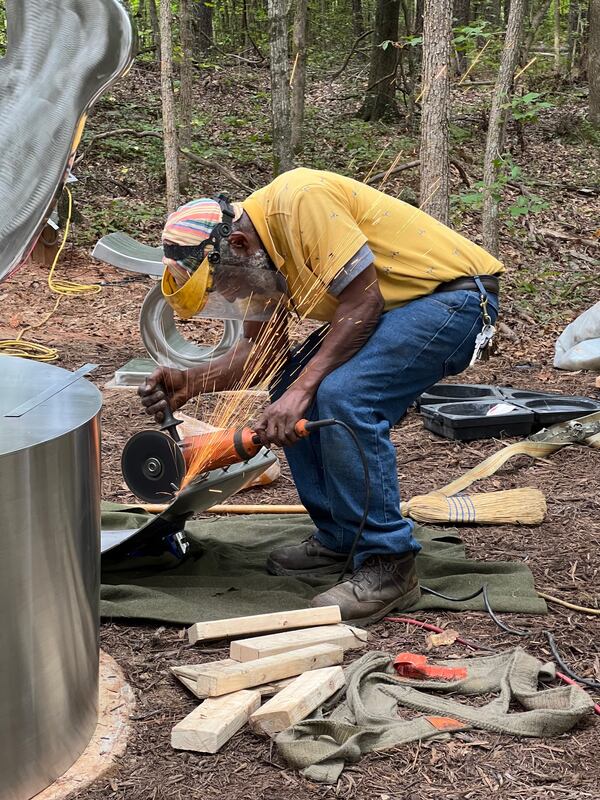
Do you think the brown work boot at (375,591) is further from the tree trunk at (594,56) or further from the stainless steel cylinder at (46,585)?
the tree trunk at (594,56)

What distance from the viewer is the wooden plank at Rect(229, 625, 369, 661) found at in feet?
10.1

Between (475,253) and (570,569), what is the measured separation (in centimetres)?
140

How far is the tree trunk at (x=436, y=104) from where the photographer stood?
7.32 metres

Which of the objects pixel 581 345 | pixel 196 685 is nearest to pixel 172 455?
pixel 196 685

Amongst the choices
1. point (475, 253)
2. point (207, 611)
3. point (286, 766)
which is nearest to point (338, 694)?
point (286, 766)

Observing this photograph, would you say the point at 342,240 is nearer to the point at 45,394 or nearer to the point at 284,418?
the point at 284,418

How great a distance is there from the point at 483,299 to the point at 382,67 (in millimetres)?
12375

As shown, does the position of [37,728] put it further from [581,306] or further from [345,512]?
[581,306]

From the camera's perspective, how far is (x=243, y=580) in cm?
386

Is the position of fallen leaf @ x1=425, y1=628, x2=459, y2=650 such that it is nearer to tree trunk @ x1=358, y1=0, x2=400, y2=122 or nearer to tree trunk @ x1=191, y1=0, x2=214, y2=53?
tree trunk @ x1=358, y1=0, x2=400, y2=122

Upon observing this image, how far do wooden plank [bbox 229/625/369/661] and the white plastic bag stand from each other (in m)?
4.73

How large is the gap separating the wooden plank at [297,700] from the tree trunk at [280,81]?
8394mm

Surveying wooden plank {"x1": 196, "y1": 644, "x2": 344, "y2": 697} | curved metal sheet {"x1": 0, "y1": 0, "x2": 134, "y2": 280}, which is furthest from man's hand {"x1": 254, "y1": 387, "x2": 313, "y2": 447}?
curved metal sheet {"x1": 0, "y1": 0, "x2": 134, "y2": 280}

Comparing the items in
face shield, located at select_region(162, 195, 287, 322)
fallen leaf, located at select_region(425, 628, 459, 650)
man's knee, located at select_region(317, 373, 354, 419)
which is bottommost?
fallen leaf, located at select_region(425, 628, 459, 650)
